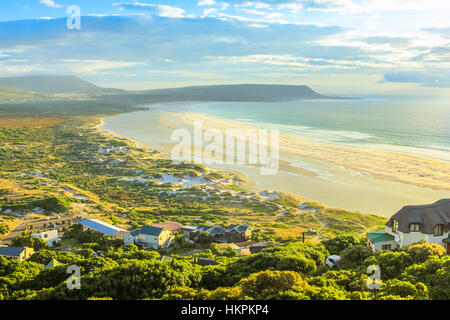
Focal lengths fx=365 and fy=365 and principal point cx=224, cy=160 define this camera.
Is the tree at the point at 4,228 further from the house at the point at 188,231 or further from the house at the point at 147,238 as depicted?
the house at the point at 188,231

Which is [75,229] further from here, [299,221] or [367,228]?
[367,228]

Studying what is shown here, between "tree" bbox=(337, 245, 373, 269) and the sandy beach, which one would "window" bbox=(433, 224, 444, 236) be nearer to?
"tree" bbox=(337, 245, 373, 269)

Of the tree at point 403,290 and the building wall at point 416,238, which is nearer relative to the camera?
the tree at point 403,290

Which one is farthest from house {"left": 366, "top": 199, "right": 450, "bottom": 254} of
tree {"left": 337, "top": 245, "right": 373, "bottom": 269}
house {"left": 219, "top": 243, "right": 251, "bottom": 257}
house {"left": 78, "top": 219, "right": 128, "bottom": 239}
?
house {"left": 78, "top": 219, "right": 128, "bottom": 239}

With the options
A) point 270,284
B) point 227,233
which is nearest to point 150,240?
point 227,233

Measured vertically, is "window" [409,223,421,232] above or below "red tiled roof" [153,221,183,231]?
above

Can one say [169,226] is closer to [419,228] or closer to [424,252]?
[419,228]

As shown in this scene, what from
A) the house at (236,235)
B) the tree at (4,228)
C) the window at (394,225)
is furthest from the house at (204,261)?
the tree at (4,228)
